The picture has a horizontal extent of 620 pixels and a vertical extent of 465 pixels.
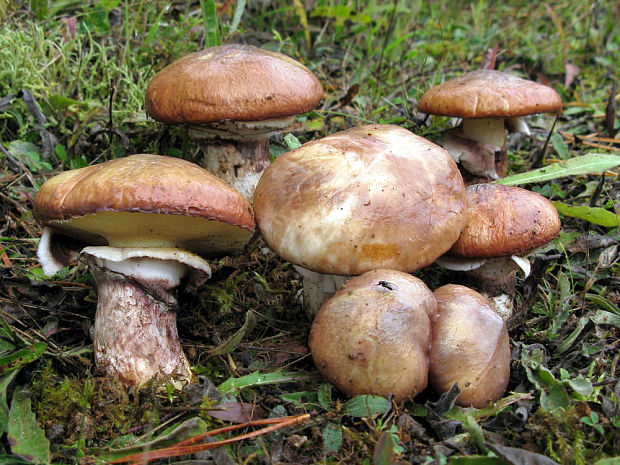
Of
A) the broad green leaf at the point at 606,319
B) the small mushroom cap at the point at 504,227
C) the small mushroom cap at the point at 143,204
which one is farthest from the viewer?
the broad green leaf at the point at 606,319

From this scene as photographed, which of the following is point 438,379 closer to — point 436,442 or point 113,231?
point 436,442

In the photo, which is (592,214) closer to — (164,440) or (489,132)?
(489,132)

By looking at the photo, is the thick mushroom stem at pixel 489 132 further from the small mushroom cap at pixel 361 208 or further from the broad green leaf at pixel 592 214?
the small mushroom cap at pixel 361 208

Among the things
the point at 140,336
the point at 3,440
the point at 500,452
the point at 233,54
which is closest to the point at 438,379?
the point at 500,452

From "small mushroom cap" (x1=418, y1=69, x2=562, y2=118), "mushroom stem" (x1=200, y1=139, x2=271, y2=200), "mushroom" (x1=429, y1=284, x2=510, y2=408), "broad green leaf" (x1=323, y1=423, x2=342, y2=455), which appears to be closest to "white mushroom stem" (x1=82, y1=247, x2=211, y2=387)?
"broad green leaf" (x1=323, y1=423, x2=342, y2=455)

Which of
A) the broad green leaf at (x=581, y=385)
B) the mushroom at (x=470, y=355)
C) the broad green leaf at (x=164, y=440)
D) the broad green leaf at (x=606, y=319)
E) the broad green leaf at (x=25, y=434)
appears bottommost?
the broad green leaf at (x=25, y=434)

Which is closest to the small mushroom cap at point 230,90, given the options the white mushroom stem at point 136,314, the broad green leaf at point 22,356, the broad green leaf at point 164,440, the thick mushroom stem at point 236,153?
the thick mushroom stem at point 236,153
